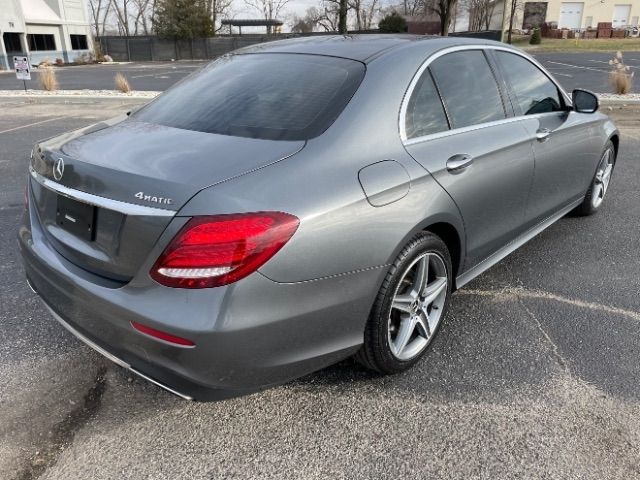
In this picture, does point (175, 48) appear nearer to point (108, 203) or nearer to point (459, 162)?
point (459, 162)

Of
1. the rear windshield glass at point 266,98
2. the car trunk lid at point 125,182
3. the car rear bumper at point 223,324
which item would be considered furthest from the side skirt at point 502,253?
the car trunk lid at point 125,182

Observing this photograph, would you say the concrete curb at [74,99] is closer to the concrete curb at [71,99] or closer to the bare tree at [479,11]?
the concrete curb at [71,99]

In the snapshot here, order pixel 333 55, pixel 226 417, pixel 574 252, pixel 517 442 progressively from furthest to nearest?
pixel 574 252 → pixel 333 55 → pixel 226 417 → pixel 517 442

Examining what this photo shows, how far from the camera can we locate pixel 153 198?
191cm

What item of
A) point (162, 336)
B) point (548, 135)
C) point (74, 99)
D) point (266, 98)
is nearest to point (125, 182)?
point (162, 336)

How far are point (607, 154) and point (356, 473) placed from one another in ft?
13.5

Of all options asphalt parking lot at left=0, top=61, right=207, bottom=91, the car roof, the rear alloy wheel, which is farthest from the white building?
the rear alloy wheel

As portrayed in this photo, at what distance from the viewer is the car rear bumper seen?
6.09ft

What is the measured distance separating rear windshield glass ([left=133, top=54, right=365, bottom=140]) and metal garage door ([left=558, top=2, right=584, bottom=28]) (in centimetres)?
7439

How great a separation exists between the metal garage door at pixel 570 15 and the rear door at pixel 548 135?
7253cm

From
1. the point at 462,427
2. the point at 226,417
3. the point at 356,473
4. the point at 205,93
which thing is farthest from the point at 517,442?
the point at 205,93

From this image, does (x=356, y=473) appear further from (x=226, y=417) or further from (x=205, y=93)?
(x=205, y=93)

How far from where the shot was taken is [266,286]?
189 centimetres

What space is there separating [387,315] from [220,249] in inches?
35.5
